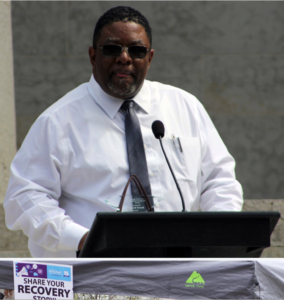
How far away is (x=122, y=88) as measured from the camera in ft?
11.6

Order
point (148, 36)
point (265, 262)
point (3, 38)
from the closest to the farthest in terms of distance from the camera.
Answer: point (265, 262)
point (148, 36)
point (3, 38)

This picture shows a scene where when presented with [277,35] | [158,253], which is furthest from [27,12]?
[158,253]

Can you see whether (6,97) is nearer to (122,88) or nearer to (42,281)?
(122,88)

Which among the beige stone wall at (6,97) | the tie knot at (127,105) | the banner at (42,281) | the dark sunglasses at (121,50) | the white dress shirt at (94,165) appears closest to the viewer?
the banner at (42,281)

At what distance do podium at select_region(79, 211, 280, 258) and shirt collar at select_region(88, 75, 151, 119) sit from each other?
4.55ft

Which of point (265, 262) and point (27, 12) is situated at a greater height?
point (27, 12)

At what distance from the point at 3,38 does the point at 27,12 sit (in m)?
0.81

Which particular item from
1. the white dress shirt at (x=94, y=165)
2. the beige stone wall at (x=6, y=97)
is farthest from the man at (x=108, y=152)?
the beige stone wall at (x=6, y=97)

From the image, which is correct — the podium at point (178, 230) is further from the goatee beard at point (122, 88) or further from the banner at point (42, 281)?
the goatee beard at point (122, 88)

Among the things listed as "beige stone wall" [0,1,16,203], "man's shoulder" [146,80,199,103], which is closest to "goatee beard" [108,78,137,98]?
"man's shoulder" [146,80,199,103]

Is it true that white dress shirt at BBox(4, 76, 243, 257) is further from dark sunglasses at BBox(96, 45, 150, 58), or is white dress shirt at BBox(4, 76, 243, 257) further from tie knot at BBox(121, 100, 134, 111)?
dark sunglasses at BBox(96, 45, 150, 58)

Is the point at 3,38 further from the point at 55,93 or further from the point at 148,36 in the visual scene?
the point at 148,36

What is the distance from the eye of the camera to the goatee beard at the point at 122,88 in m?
3.52

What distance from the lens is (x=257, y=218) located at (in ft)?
7.44
